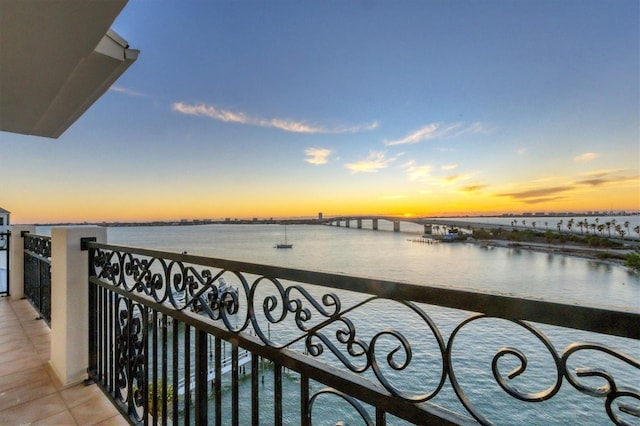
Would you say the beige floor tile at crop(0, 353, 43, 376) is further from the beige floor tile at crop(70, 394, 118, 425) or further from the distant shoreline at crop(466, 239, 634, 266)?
the distant shoreline at crop(466, 239, 634, 266)

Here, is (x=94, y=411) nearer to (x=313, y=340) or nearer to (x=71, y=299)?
(x=71, y=299)

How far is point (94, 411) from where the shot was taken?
1.74 meters

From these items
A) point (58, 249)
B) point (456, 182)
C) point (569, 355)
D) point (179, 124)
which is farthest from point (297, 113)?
point (456, 182)

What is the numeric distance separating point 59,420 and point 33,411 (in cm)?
24

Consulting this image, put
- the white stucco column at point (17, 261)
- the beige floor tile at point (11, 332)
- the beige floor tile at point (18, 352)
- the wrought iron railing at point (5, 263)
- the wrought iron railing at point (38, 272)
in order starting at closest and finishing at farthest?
the beige floor tile at point (18, 352)
the beige floor tile at point (11, 332)
the wrought iron railing at point (38, 272)
the white stucco column at point (17, 261)
the wrought iron railing at point (5, 263)

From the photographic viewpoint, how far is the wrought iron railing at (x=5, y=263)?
13.1ft

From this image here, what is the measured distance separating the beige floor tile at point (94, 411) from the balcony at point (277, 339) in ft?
0.14

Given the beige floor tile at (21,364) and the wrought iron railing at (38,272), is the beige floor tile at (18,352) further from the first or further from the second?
the wrought iron railing at (38,272)

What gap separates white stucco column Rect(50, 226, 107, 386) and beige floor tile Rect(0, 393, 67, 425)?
0.16 m

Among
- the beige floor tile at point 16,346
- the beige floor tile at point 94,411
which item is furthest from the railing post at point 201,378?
the beige floor tile at point 16,346

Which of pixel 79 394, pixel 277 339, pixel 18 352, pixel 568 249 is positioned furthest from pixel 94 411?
pixel 568 249

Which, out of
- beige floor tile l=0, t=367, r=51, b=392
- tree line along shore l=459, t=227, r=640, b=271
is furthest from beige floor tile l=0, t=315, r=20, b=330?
tree line along shore l=459, t=227, r=640, b=271

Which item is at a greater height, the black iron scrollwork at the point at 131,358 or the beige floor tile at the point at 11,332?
the black iron scrollwork at the point at 131,358

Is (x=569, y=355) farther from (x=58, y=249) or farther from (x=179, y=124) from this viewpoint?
(x=179, y=124)
